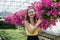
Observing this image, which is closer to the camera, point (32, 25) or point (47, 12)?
point (32, 25)

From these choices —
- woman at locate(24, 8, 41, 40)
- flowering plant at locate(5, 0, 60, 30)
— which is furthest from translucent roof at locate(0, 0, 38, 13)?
woman at locate(24, 8, 41, 40)

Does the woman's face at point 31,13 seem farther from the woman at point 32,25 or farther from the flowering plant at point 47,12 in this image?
the flowering plant at point 47,12

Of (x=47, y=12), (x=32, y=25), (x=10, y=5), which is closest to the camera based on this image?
(x=32, y=25)

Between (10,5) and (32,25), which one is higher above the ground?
(32,25)

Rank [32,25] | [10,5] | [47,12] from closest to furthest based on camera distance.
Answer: [32,25] < [47,12] < [10,5]

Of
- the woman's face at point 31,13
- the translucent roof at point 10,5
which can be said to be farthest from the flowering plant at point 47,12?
the translucent roof at point 10,5

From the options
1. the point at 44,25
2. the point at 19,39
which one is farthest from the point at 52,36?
the point at 44,25

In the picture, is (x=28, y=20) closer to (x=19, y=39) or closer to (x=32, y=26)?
(x=32, y=26)

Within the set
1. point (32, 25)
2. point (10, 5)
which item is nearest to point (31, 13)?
point (32, 25)

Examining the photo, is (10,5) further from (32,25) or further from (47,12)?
(32,25)

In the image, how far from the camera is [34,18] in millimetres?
5469

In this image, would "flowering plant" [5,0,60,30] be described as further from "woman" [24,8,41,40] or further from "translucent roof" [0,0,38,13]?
"translucent roof" [0,0,38,13]

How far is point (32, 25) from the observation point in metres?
5.38

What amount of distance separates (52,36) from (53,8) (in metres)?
3.18
